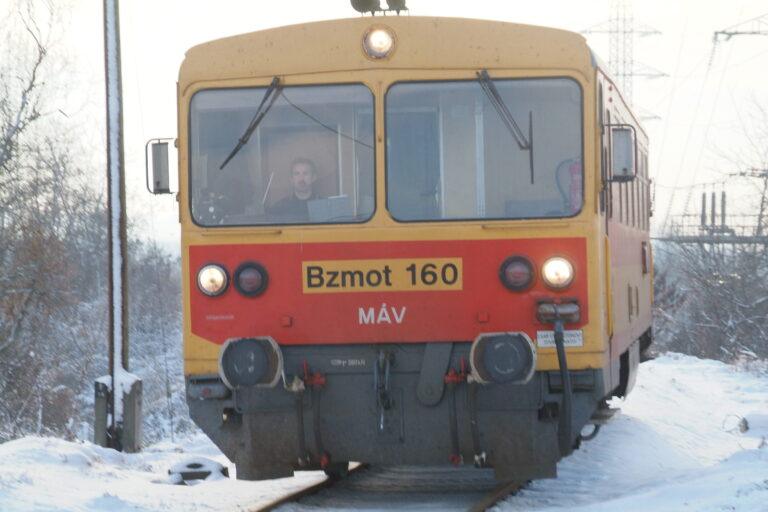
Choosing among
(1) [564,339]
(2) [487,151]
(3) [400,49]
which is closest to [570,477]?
(1) [564,339]

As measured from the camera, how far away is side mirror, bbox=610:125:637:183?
7.54 meters

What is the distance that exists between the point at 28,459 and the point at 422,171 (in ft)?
13.7

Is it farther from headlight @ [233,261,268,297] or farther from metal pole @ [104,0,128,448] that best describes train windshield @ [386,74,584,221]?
metal pole @ [104,0,128,448]

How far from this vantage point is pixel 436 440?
7418 millimetres

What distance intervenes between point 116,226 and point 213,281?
5463mm

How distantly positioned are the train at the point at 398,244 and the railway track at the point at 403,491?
0.59 meters

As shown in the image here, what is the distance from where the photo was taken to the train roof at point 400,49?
7461mm

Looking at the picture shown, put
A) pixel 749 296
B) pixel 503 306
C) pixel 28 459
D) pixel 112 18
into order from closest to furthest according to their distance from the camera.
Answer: pixel 503 306 → pixel 28 459 → pixel 112 18 → pixel 749 296

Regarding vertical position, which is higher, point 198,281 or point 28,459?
point 198,281

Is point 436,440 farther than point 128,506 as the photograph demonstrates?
No

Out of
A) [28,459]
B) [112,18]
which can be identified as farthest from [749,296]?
[28,459]

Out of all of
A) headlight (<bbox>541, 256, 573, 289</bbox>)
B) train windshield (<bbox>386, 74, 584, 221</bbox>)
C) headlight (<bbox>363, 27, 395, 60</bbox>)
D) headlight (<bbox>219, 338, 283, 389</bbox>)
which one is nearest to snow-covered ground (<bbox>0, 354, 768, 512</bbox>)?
headlight (<bbox>219, 338, 283, 389</bbox>)

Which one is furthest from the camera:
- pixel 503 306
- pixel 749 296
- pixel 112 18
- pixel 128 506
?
pixel 749 296

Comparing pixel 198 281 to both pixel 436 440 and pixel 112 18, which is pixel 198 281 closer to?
pixel 436 440
